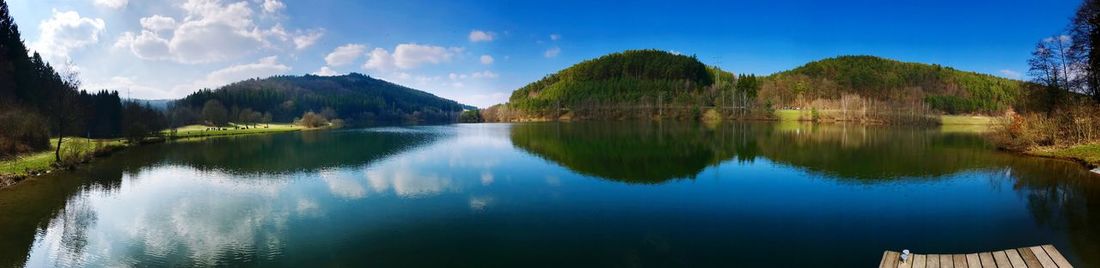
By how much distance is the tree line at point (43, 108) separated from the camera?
129 feet

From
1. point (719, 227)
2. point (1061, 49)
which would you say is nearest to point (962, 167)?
point (1061, 49)

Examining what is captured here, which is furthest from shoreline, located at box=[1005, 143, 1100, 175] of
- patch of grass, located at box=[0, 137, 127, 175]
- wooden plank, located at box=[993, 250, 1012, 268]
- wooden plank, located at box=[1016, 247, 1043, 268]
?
patch of grass, located at box=[0, 137, 127, 175]

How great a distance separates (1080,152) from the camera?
106ft

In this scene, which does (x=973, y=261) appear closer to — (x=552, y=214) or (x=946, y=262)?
(x=946, y=262)

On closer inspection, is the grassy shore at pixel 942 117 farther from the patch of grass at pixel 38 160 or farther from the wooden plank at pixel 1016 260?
the patch of grass at pixel 38 160

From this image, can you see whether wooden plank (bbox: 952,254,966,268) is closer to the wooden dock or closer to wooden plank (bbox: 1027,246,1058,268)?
the wooden dock

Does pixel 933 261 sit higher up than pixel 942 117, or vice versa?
pixel 942 117

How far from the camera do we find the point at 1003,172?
2822cm

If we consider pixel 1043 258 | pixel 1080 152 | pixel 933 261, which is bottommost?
pixel 933 261

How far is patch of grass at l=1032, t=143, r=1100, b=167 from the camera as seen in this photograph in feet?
96.6

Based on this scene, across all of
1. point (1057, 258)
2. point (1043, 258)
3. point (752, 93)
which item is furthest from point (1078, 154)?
point (752, 93)

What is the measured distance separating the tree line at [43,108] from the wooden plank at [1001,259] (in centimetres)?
5229

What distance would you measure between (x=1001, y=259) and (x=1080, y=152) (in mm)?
34591

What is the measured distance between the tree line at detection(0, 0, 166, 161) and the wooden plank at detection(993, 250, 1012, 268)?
5229cm
